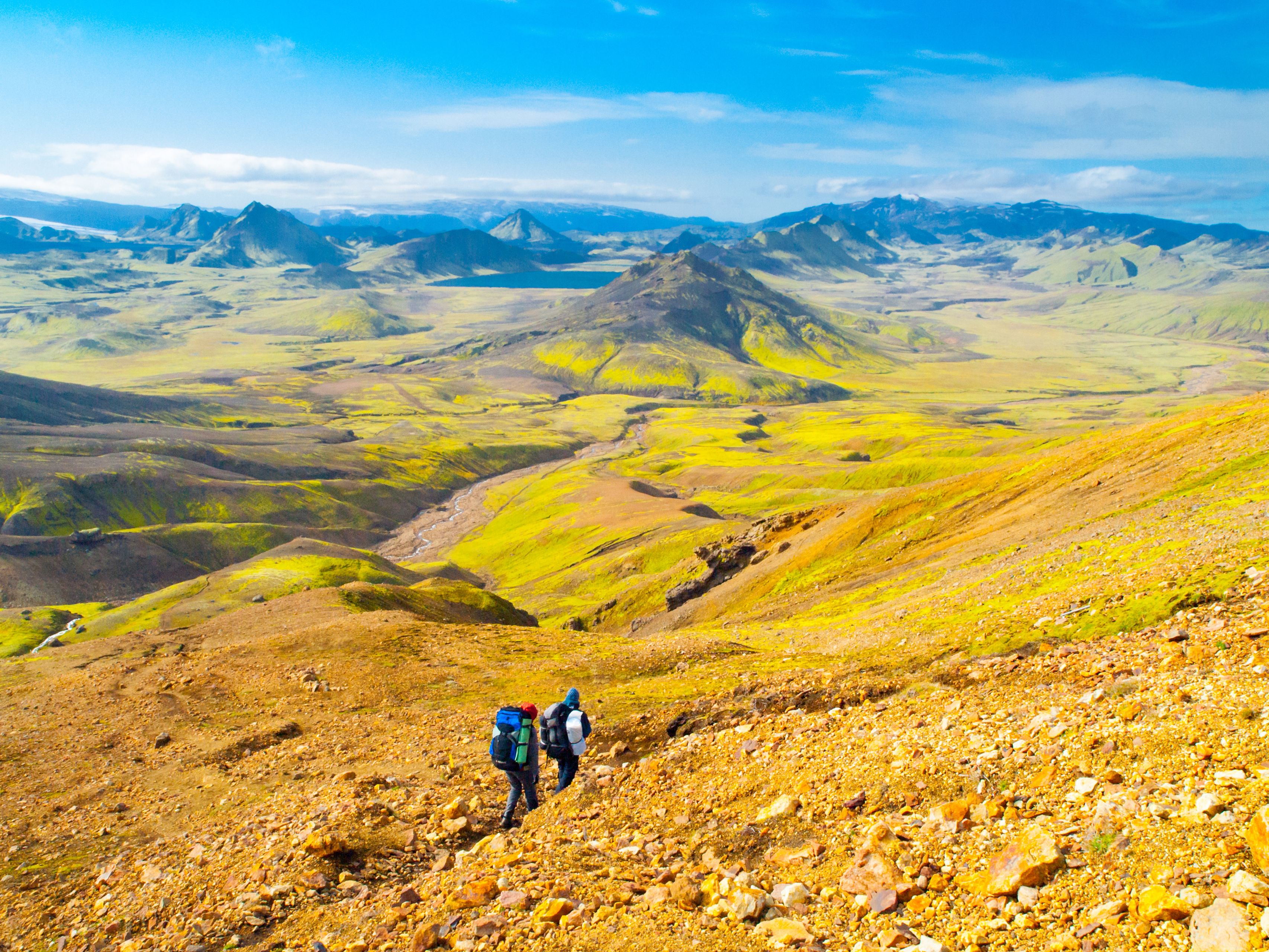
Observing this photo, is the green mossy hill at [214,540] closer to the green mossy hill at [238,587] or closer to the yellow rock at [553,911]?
the green mossy hill at [238,587]

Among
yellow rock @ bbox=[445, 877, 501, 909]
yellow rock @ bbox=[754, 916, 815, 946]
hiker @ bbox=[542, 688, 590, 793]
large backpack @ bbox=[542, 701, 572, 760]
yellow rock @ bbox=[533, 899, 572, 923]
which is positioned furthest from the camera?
large backpack @ bbox=[542, 701, 572, 760]

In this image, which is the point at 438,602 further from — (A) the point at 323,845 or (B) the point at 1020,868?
(B) the point at 1020,868

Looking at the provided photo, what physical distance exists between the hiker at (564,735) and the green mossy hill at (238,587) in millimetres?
76264

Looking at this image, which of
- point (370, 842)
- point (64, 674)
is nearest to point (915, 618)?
point (370, 842)

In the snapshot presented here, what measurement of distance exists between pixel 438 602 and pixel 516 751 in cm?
4693

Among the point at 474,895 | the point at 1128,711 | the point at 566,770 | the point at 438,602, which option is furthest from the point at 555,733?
the point at 438,602

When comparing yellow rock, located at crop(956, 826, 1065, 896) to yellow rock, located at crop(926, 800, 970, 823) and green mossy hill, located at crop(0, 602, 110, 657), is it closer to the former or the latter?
yellow rock, located at crop(926, 800, 970, 823)

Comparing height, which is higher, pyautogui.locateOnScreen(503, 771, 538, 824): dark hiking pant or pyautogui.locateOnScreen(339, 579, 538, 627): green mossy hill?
pyautogui.locateOnScreen(503, 771, 538, 824): dark hiking pant

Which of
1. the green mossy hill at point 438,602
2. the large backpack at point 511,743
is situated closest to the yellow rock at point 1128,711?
the large backpack at point 511,743

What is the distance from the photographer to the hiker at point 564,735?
19234mm

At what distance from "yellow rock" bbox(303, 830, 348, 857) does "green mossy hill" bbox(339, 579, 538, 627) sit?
30577mm

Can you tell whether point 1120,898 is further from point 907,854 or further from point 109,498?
point 109,498

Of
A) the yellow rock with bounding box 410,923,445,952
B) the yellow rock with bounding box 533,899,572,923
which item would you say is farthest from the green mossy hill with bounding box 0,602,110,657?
the yellow rock with bounding box 533,899,572,923

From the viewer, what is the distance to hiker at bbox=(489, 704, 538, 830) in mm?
18734
